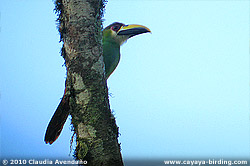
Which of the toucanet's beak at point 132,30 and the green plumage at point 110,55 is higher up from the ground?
the toucanet's beak at point 132,30

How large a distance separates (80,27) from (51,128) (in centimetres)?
145

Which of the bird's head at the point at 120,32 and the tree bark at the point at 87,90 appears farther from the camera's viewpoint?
the bird's head at the point at 120,32

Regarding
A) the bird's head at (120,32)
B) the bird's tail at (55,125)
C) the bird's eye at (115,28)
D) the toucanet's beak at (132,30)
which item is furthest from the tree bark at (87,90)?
the bird's eye at (115,28)

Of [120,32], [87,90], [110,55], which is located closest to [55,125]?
[87,90]

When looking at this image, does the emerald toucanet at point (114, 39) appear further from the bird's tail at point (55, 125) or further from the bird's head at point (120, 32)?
the bird's tail at point (55, 125)

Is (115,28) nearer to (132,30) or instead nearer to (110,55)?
(132,30)

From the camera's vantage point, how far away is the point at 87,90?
2.33 meters

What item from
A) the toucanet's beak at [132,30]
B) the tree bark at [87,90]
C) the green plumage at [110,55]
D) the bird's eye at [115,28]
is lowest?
the tree bark at [87,90]

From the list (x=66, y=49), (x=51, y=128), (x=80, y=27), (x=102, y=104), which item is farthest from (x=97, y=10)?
(x=51, y=128)

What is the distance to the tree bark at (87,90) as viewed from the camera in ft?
7.52

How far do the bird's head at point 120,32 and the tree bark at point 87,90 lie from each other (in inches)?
81.1

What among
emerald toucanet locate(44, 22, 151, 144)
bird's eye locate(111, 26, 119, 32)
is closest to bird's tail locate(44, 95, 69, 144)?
emerald toucanet locate(44, 22, 151, 144)

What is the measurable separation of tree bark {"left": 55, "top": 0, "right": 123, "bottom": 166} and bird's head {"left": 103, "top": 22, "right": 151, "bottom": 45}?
2060 millimetres

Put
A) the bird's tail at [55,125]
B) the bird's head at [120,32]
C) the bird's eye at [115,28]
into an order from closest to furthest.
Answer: the bird's tail at [55,125]
the bird's head at [120,32]
the bird's eye at [115,28]
